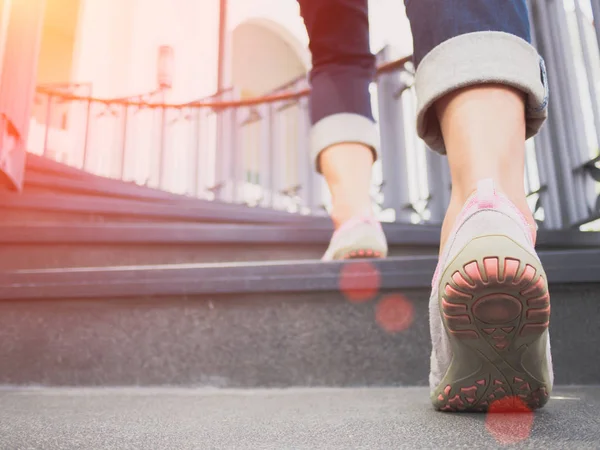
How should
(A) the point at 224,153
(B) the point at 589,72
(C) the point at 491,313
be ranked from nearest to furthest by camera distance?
(C) the point at 491,313 → (B) the point at 589,72 → (A) the point at 224,153

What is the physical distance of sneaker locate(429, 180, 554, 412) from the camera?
449 millimetres

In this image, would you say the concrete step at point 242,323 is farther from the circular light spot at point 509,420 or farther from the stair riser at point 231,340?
the circular light spot at point 509,420

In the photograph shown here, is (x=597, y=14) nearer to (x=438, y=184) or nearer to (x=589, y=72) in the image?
(x=589, y=72)

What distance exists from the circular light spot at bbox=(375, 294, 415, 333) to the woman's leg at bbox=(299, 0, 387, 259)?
0.14 m

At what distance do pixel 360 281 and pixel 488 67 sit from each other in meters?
0.39

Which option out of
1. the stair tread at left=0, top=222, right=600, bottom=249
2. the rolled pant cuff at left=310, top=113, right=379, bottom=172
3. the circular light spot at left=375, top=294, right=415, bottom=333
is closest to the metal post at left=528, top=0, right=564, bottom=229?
the stair tread at left=0, top=222, right=600, bottom=249

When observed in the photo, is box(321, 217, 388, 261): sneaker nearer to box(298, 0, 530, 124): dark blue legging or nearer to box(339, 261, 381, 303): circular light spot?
box(339, 261, 381, 303): circular light spot

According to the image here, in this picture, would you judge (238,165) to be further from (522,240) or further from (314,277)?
(522,240)

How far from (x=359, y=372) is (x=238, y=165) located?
3103 mm

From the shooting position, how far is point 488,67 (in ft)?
1.82

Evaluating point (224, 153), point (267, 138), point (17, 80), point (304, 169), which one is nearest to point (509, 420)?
point (17, 80)

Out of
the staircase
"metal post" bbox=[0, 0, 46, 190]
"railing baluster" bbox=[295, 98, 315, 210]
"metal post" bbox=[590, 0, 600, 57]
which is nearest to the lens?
the staircase

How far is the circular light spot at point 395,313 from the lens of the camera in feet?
2.67

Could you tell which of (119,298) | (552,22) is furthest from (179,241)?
(552,22)
